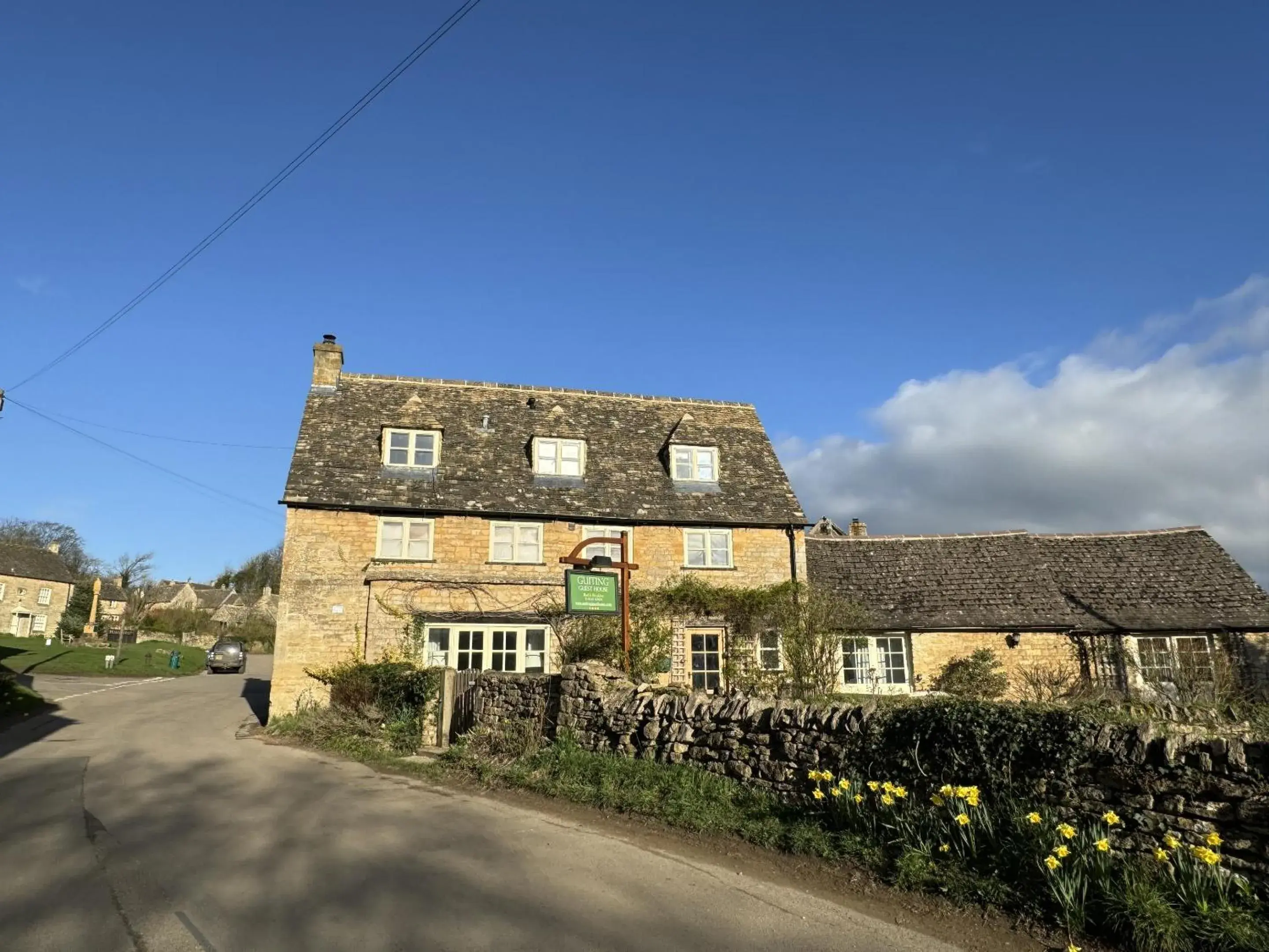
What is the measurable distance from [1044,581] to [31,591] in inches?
2874

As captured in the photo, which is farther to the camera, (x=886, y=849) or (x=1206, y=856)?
(x=886, y=849)

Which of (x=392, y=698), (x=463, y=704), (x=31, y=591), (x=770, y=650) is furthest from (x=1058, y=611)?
(x=31, y=591)

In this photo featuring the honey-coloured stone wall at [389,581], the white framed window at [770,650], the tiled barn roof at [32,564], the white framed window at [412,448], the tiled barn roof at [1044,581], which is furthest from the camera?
the tiled barn roof at [32,564]

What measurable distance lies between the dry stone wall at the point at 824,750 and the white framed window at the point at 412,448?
368 inches

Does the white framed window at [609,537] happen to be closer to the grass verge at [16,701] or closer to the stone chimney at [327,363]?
the stone chimney at [327,363]

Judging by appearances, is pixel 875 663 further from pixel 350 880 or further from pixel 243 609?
pixel 243 609

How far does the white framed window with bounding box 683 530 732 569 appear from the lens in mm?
22500

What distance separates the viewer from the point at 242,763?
13.6 meters

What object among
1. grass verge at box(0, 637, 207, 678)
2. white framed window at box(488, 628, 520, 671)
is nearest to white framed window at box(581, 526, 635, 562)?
white framed window at box(488, 628, 520, 671)

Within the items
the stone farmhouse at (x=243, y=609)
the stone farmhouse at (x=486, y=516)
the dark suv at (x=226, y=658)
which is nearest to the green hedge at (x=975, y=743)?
the stone farmhouse at (x=486, y=516)

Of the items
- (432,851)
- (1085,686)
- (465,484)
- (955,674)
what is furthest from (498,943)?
(955,674)

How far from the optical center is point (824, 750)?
900 centimetres

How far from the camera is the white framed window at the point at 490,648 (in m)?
20.6

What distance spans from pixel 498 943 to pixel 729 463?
2012cm
